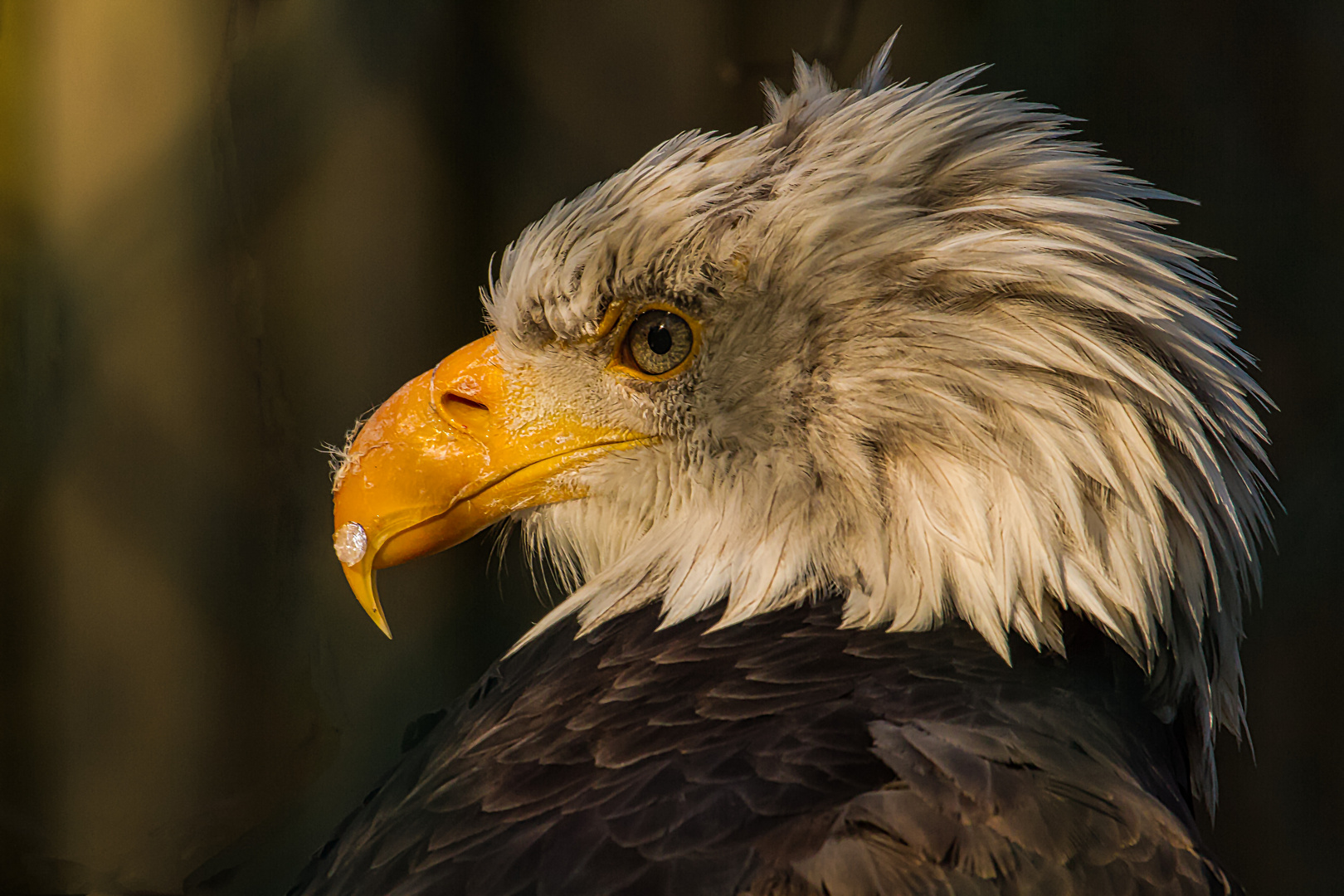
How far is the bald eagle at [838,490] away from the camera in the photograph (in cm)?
76

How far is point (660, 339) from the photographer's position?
978 millimetres

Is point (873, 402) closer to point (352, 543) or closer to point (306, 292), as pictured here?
point (352, 543)

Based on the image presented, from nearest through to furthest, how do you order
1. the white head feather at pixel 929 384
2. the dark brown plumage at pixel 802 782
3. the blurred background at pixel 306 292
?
the dark brown plumage at pixel 802 782 < the white head feather at pixel 929 384 < the blurred background at pixel 306 292

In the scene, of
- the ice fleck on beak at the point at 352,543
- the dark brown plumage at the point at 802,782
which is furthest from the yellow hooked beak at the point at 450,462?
the dark brown plumage at the point at 802,782

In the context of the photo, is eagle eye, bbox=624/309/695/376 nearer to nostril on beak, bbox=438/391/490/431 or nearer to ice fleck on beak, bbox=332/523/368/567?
nostril on beak, bbox=438/391/490/431

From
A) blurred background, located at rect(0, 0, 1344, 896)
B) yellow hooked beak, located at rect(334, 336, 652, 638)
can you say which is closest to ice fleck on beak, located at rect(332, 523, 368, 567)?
yellow hooked beak, located at rect(334, 336, 652, 638)

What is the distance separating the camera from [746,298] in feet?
3.09

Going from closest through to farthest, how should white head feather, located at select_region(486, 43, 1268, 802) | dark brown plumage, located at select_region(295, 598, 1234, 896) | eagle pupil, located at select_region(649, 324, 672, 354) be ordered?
dark brown plumage, located at select_region(295, 598, 1234, 896) < white head feather, located at select_region(486, 43, 1268, 802) < eagle pupil, located at select_region(649, 324, 672, 354)

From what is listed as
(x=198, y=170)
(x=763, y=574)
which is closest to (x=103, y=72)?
(x=198, y=170)

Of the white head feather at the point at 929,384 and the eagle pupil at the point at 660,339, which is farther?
the eagle pupil at the point at 660,339

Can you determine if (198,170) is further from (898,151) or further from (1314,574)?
(1314,574)

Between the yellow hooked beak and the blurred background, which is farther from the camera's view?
the blurred background

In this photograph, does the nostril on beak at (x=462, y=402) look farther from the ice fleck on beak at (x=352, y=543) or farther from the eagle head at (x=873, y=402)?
the ice fleck on beak at (x=352, y=543)

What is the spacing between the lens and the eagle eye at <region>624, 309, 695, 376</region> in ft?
3.19
